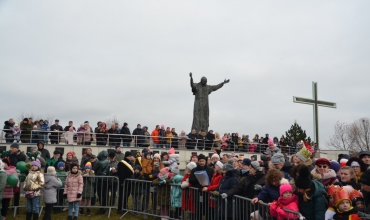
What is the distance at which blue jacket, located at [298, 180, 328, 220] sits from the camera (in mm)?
6211

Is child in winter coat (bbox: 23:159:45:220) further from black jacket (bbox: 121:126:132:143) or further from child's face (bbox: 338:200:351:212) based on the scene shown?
black jacket (bbox: 121:126:132:143)

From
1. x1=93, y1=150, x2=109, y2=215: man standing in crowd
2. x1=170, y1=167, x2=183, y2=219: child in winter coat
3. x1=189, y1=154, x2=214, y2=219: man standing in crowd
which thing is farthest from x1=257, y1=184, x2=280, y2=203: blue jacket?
x1=93, y1=150, x2=109, y2=215: man standing in crowd

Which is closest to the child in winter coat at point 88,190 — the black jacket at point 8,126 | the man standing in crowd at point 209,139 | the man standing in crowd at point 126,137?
the black jacket at point 8,126

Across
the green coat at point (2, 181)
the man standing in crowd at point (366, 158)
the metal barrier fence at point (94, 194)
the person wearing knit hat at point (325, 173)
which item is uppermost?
the man standing in crowd at point (366, 158)

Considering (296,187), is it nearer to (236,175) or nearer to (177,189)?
(236,175)

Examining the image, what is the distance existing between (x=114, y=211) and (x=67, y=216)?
151 cm

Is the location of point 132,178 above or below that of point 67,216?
above

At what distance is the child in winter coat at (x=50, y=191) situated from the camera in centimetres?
1116

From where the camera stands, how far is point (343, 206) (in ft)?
19.0

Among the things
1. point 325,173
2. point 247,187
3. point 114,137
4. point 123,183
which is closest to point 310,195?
point 325,173

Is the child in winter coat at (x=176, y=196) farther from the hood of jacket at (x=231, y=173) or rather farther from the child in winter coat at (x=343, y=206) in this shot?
the child in winter coat at (x=343, y=206)

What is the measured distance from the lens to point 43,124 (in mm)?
21781

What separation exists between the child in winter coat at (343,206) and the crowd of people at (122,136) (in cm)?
1282

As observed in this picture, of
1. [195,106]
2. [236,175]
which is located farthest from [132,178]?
[195,106]
